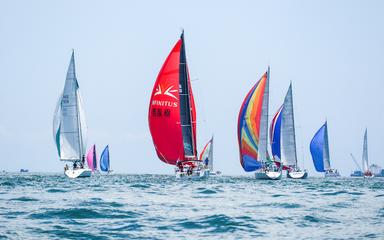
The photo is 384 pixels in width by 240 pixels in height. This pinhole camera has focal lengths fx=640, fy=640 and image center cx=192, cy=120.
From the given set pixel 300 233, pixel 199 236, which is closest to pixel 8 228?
pixel 199 236

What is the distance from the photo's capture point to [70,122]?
66562 mm

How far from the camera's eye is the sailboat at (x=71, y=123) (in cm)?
6631

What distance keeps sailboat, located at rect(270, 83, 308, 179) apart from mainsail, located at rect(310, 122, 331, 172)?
72.5 ft

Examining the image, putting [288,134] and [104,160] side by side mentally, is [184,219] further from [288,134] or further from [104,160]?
[104,160]

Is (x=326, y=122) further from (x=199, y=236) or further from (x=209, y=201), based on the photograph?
(x=199, y=236)

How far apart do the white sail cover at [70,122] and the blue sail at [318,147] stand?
133 feet

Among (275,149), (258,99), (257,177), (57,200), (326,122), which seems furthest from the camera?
(326,122)

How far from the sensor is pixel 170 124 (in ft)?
183

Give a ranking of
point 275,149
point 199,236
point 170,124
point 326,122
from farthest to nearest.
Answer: point 326,122
point 275,149
point 170,124
point 199,236

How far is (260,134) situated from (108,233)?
48010mm

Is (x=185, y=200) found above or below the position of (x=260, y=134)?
below

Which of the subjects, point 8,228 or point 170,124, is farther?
point 170,124

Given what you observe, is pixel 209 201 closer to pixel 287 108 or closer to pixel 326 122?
pixel 287 108

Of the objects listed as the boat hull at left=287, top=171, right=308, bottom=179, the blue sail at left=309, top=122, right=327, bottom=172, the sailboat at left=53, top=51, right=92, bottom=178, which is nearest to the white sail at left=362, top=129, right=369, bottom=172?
the blue sail at left=309, top=122, right=327, bottom=172
